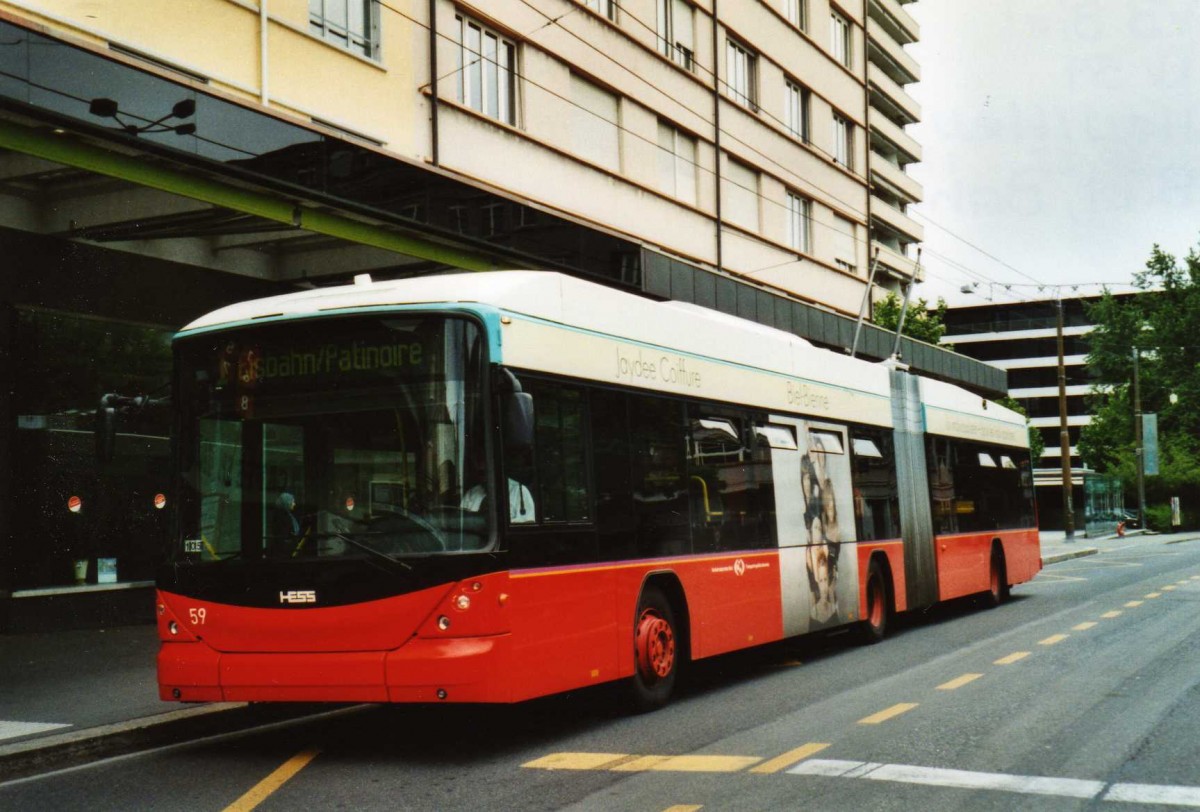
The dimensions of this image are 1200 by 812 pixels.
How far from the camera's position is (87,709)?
32.6 feet

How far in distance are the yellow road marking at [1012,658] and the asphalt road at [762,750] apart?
0.03 m

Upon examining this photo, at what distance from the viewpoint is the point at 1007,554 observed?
66.7ft

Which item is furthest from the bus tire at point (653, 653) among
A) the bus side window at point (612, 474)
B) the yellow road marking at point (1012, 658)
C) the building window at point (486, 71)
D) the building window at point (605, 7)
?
the building window at point (605, 7)

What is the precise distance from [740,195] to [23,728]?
23.2m

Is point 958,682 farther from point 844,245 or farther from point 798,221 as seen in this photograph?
point 844,245

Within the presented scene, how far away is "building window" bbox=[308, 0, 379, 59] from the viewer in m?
17.5

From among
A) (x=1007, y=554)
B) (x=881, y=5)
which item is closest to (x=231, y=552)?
(x=1007, y=554)

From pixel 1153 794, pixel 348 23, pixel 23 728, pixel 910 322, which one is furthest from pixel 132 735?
pixel 910 322

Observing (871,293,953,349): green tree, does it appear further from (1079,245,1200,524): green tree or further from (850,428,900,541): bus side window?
(1079,245,1200,524): green tree

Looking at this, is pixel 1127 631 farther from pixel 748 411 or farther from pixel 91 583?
pixel 91 583

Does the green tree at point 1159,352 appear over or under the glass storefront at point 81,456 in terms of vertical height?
over

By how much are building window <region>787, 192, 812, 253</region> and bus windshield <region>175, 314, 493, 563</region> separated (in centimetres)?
2514

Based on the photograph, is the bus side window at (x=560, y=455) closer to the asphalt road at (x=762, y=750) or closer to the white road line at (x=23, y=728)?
the asphalt road at (x=762, y=750)

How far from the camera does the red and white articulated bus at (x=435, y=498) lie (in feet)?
26.6
